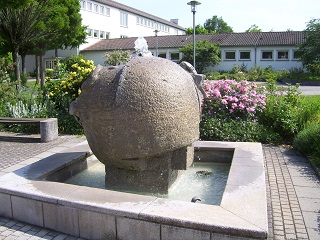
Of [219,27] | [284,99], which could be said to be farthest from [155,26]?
[284,99]

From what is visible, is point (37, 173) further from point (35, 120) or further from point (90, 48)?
point (90, 48)

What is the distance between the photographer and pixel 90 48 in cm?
Result: 4625

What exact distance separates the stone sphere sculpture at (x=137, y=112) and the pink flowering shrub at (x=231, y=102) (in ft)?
14.8

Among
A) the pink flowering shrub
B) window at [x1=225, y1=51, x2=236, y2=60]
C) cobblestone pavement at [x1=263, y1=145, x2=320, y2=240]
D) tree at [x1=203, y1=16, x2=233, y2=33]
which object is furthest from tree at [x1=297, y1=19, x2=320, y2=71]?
tree at [x1=203, y1=16, x2=233, y2=33]

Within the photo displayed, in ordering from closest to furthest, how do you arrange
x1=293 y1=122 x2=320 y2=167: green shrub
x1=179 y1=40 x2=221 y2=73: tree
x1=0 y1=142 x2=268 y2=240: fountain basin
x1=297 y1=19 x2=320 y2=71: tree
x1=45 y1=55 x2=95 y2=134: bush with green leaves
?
x1=0 y1=142 x2=268 y2=240: fountain basin → x1=293 y1=122 x2=320 y2=167: green shrub → x1=45 y1=55 x2=95 y2=134: bush with green leaves → x1=297 y1=19 x2=320 y2=71: tree → x1=179 y1=40 x2=221 y2=73: tree

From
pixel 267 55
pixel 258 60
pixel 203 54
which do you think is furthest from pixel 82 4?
pixel 267 55

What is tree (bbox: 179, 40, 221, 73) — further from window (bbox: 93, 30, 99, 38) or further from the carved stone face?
the carved stone face

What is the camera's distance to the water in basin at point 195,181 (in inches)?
208

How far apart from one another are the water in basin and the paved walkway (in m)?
0.80

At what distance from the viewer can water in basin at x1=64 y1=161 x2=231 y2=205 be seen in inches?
208

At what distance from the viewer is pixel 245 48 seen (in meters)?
42.5

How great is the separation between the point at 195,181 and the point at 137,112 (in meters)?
2.05

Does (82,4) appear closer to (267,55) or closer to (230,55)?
(230,55)

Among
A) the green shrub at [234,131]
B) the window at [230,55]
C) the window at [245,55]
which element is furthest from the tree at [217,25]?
the green shrub at [234,131]
